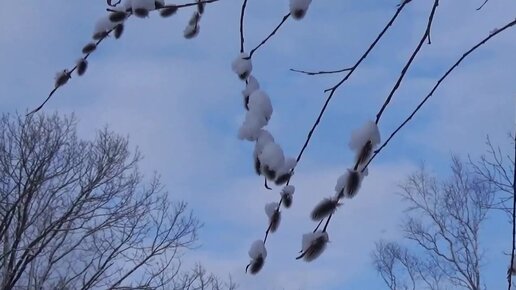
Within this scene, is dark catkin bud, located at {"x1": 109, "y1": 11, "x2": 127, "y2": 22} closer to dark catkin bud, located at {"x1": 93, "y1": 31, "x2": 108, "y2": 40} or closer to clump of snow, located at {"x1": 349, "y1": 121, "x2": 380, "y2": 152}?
dark catkin bud, located at {"x1": 93, "y1": 31, "x2": 108, "y2": 40}

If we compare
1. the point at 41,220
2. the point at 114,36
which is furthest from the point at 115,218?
the point at 114,36

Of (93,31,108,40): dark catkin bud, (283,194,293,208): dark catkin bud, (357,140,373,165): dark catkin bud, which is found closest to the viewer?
(357,140,373,165): dark catkin bud

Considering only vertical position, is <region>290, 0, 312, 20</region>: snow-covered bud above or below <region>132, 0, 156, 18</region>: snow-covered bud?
below

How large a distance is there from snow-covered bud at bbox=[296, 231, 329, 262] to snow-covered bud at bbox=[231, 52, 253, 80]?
1.03 ft

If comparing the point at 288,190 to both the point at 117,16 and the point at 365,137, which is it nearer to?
the point at 365,137

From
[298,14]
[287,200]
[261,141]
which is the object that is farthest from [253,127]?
[298,14]

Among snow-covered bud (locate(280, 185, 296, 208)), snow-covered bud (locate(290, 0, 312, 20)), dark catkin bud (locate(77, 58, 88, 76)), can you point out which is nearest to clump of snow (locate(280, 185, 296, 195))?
snow-covered bud (locate(280, 185, 296, 208))

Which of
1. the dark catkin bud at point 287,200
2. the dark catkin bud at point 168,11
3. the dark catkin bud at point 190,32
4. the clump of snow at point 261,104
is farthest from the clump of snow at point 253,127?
the dark catkin bud at point 190,32

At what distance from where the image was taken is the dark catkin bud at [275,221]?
1.25 metres

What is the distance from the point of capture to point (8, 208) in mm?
12078

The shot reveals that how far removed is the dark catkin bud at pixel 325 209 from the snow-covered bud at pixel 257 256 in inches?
4.8

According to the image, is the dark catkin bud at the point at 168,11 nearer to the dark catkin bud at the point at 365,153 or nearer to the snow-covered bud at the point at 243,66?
the snow-covered bud at the point at 243,66

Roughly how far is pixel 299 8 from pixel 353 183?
34 cm

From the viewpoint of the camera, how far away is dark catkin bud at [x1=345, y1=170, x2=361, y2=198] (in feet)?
3.79
